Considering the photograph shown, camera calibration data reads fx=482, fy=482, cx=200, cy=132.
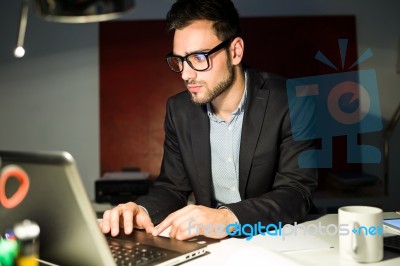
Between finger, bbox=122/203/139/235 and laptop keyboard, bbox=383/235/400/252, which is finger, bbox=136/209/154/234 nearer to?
finger, bbox=122/203/139/235

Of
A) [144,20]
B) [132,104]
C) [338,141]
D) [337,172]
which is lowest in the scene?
[337,172]

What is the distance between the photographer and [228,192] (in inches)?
79.3

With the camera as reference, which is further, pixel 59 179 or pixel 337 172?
pixel 337 172

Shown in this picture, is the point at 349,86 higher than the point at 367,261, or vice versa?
the point at 349,86

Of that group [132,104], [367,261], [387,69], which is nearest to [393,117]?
[387,69]

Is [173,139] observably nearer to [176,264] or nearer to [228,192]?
[228,192]

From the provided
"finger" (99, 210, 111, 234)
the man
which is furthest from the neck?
"finger" (99, 210, 111, 234)

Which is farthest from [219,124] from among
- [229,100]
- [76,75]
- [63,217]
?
[76,75]

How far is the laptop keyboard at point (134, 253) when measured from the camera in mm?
1078

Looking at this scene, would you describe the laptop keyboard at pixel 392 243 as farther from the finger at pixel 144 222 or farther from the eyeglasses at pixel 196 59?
the eyeglasses at pixel 196 59

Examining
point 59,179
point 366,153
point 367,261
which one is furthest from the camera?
point 366,153

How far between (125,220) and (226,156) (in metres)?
0.70

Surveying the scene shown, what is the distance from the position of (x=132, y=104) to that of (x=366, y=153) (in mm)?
1864

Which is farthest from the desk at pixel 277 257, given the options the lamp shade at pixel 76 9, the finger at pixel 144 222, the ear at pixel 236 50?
the ear at pixel 236 50
